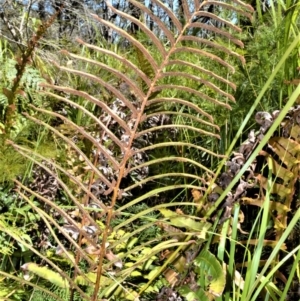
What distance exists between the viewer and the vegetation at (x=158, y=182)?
777mm

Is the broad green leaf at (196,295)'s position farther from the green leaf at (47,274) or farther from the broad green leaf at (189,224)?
the green leaf at (47,274)

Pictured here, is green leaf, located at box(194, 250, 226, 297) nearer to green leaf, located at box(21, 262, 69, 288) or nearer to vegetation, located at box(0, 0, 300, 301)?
vegetation, located at box(0, 0, 300, 301)

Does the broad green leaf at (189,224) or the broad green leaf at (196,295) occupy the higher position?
the broad green leaf at (189,224)

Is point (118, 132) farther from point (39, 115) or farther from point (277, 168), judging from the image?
point (277, 168)

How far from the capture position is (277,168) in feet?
3.94

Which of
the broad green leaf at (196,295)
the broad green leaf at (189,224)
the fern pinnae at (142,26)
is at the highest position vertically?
the fern pinnae at (142,26)

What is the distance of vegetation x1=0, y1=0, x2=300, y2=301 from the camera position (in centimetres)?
78

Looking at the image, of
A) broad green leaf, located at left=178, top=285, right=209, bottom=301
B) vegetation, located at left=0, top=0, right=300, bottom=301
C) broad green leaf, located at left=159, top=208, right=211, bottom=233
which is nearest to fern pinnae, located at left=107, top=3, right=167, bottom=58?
vegetation, located at left=0, top=0, right=300, bottom=301

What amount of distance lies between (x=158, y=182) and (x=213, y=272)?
68cm

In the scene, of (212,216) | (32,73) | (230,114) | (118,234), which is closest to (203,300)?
(212,216)

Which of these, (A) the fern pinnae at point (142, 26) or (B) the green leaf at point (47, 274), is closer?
(A) the fern pinnae at point (142, 26)

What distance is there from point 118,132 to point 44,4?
3.52 meters

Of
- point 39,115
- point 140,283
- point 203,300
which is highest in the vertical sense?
point 39,115

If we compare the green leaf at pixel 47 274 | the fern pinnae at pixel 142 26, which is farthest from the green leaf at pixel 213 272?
the fern pinnae at pixel 142 26
